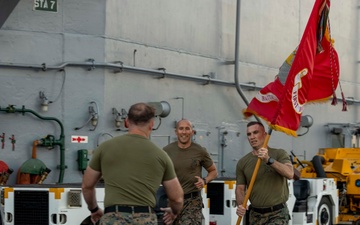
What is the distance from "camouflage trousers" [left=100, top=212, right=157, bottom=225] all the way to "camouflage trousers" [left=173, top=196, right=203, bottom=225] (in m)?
3.42

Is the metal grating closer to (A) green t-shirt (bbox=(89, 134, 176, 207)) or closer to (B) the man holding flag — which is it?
(B) the man holding flag

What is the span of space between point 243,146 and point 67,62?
5.82 meters

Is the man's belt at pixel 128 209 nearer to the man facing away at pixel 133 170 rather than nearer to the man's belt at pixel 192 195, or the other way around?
the man facing away at pixel 133 170


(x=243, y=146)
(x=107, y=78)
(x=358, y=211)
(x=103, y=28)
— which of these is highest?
(x=103, y=28)

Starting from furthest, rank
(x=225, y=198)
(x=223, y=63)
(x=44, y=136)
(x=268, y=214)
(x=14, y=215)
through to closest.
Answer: (x=223, y=63) → (x=44, y=136) → (x=225, y=198) → (x=14, y=215) → (x=268, y=214)

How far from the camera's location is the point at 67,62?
15039 mm

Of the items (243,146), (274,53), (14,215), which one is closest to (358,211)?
(243,146)

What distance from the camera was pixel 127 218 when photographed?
20.1ft

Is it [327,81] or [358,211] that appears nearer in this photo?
[327,81]

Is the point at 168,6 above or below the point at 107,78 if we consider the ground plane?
above

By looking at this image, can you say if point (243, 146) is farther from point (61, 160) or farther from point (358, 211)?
point (61, 160)

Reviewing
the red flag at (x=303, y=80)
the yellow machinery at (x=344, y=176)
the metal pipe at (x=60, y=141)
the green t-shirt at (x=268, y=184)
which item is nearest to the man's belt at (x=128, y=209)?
the green t-shirt at (x=268, y=184)

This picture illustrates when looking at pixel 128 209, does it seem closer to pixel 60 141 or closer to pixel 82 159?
pixel 60 141

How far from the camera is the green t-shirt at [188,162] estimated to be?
964 cm
